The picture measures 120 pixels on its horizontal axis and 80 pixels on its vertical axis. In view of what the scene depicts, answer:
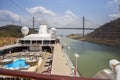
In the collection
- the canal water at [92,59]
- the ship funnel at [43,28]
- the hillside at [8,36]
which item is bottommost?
the canal water at [92,59]

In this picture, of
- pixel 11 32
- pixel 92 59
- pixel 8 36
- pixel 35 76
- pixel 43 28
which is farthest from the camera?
pixel 11 32

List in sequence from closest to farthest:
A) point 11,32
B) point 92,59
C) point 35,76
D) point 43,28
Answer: point 35,76
point 92,59
point 43,28
point 11,32

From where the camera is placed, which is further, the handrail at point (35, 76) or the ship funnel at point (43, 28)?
the ship funnel at point (43, 28)

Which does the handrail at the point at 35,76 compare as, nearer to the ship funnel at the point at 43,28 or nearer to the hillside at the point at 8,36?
the hillside at the point at 8,36

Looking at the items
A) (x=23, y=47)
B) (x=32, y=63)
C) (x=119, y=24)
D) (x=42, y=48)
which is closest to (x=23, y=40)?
(x=23, y=47)

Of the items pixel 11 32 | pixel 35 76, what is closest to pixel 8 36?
pixel 11 32

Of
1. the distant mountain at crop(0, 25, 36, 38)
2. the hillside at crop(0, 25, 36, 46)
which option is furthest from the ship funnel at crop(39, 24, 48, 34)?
the distant mountain at crop(0, 25, 36, 38)

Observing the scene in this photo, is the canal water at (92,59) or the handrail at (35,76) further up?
the handrail at (35,76)

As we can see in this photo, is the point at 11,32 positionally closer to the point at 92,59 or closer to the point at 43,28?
the point at 43,28

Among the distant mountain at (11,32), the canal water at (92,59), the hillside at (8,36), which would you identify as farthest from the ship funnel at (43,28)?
the distant mountain at (11,32)

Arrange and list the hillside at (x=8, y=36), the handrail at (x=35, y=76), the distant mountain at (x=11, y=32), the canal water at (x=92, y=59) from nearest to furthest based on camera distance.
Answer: the handrail at (x=35, y=76), the canal water at (x=92, y=59), the hillside at (x=8, y=36), the distant mountain at (x=11, y=32)

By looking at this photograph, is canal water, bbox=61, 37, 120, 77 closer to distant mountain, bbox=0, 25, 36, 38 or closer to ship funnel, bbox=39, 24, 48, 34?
ship funnel, bbox=39, 24, 48, 34

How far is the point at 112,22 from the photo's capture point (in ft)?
255

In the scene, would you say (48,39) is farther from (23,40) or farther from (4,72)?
(4,72)
